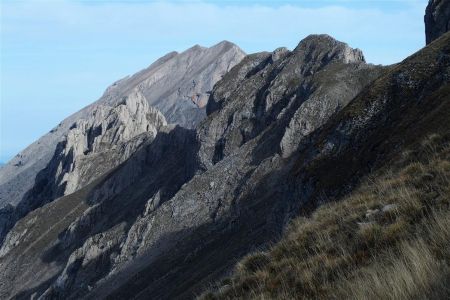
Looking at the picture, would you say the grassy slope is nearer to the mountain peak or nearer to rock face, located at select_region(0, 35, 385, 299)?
rock face, located at select_region(0, 35, 385, 299)

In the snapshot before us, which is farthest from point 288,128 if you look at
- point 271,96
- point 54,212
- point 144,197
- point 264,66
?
point 54,212

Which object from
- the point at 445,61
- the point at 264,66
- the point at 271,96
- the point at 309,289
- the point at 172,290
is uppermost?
the point at 264,66

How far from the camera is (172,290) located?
7106 centimetres

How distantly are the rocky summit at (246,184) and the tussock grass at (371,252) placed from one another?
80mm

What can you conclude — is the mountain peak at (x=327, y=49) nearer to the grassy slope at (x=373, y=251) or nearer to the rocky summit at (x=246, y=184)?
the rocky summit at (x=246, y=184)

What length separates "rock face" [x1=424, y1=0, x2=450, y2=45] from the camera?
277 ft

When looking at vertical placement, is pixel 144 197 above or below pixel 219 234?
above

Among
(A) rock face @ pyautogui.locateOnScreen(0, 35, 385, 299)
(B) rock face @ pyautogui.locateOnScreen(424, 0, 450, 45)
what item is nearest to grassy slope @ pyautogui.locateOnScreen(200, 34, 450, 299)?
(A) rock face @ pyautogui.locateOnScreen(0, 35, 385, 299)

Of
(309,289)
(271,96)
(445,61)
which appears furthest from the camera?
(271,96)

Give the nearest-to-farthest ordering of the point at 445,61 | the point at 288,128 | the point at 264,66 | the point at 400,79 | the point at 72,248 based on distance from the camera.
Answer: the point at 445,61 → the point at 400,79 → the point at 288,128 → the point at 264,66 → the point at 72,248

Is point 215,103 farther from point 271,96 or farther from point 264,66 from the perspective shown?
point 271,96

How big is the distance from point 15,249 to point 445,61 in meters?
154

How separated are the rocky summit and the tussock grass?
80mm

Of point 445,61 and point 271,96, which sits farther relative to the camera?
point 271,96
